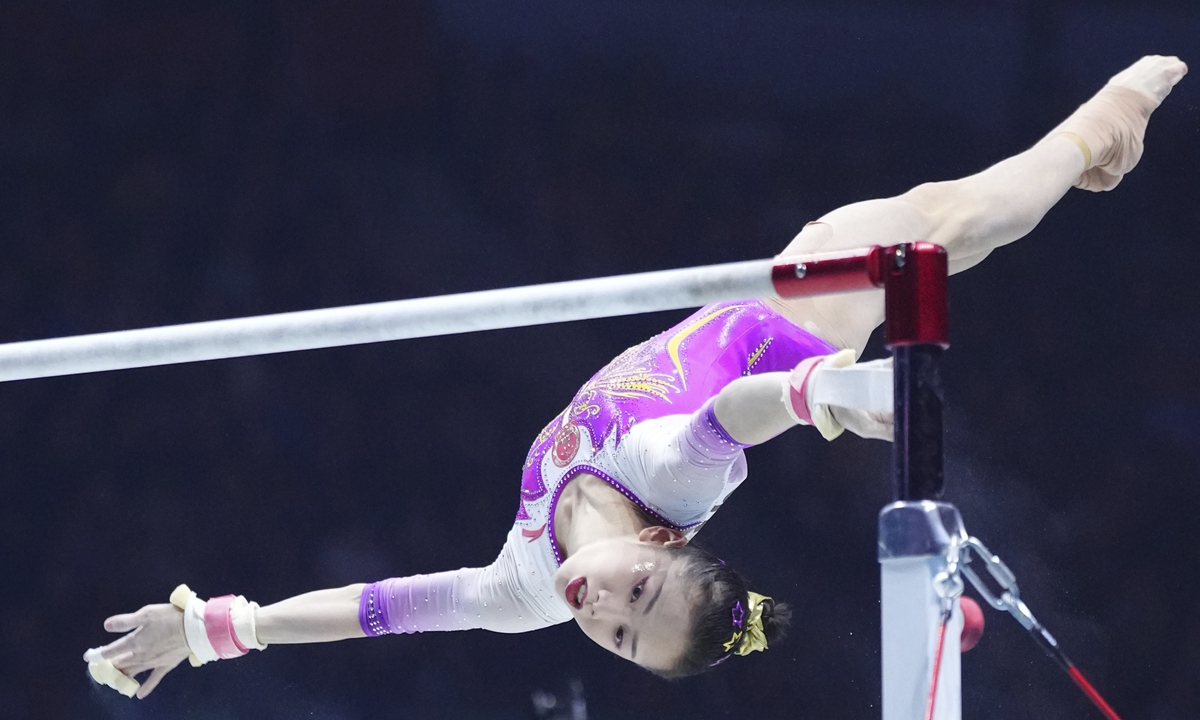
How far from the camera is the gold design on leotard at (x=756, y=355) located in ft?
8.10

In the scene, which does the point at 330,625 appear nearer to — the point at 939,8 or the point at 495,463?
the point at 495,463

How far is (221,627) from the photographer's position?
245 cm

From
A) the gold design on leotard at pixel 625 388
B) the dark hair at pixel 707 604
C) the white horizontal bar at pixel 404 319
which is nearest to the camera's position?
the white horizontal bar at pixel 404 319

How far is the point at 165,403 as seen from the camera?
3465mm

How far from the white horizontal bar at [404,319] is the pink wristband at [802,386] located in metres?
0.13

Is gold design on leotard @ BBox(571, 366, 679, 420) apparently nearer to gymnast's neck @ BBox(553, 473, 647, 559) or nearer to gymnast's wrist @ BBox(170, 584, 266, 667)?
gymnast's neck @ BBox(553, 473, 647, 559)

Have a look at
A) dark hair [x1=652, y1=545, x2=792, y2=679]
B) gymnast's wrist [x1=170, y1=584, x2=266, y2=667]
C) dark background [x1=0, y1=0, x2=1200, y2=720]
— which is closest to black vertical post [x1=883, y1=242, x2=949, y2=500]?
dark hair [x1=652, y1=545, x2=792, y2=679]

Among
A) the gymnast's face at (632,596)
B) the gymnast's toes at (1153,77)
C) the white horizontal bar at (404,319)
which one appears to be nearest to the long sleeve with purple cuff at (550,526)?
the gymnast's face at (632,596)

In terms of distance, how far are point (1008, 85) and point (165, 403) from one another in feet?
8.34

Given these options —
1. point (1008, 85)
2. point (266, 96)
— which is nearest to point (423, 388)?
point (266, 96)

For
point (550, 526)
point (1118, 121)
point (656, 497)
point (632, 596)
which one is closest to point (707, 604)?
point (632, 596)

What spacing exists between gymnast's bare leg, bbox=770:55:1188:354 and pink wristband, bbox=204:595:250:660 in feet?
4.27

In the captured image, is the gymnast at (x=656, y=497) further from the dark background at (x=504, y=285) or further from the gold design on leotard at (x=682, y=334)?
the dark background at (x=504, y=285)

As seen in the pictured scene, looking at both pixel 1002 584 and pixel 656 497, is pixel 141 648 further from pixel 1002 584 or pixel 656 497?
pixel 1002 584
